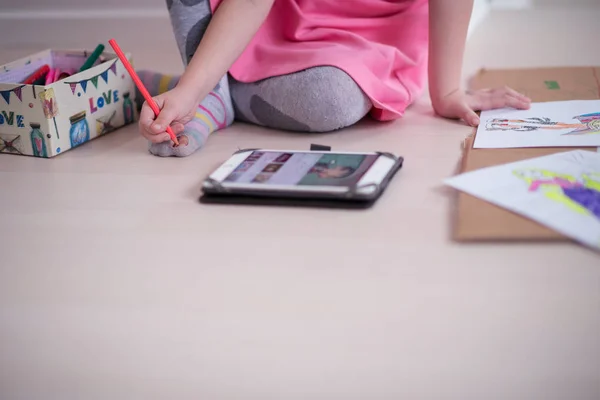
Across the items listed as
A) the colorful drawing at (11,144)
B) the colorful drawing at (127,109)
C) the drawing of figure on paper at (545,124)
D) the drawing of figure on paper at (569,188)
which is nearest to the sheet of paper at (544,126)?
the drawing of figure on paper at (545,124)

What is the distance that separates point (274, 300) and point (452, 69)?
2.02ft

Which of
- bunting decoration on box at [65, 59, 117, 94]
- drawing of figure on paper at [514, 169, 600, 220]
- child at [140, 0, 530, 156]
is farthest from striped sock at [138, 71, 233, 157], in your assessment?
drawing of figure on paper at [514, 169, 600, 220]

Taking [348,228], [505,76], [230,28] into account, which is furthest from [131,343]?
[505,76]

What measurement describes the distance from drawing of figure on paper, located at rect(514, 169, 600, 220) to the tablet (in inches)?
7.2

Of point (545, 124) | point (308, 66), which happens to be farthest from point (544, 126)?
point (308, 66)

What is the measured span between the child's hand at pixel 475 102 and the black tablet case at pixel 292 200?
11.2 inches

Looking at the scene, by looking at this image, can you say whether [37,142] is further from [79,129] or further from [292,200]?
[292,200]

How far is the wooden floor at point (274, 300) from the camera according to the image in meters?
0.65

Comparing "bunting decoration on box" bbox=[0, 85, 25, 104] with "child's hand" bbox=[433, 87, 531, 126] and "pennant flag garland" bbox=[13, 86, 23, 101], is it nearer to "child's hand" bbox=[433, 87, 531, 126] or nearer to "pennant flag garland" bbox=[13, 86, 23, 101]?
"pennant flag garland" bbox=[13, 86, 23, 101]

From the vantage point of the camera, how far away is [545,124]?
1.14 meters

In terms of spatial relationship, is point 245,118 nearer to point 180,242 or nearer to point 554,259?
point 180,242

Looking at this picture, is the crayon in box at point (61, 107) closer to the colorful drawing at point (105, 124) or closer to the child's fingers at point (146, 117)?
the colorful drawing at point (105, 124)

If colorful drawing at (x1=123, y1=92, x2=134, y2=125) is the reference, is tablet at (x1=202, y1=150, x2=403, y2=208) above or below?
above

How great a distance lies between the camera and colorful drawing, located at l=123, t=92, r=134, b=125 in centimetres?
131
